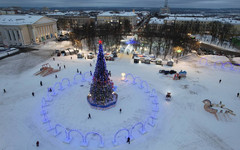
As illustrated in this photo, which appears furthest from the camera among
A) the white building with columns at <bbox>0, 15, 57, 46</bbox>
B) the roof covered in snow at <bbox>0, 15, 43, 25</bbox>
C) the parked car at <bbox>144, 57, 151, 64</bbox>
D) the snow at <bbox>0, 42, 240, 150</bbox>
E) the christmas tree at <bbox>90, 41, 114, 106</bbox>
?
the roof covered in snow at <bbox>0, 15, 43, 25</bbox>

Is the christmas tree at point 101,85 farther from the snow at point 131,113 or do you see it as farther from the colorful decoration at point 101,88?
the snow at point 131,113

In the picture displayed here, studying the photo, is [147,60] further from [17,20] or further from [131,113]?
[17,20]

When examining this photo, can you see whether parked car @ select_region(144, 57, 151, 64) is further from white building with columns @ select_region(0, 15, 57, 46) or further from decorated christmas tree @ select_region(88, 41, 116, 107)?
white building with columns @ select_region(0, 15, 57, 46)

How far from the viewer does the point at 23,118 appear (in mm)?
18531

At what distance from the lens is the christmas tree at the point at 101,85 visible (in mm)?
18453

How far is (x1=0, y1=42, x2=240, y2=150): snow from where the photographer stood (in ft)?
50.8

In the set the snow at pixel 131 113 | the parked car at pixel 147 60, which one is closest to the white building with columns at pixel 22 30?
the snow at pixel 131 113

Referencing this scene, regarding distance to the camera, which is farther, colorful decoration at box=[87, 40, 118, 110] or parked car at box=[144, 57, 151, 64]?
parked car at box=[144, 57, 151, 64]

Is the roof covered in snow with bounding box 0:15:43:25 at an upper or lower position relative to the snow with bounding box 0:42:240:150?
upper

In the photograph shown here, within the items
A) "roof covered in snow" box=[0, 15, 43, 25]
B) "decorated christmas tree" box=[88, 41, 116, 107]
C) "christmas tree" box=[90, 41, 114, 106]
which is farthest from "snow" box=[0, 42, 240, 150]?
"roof covered in snow" box=[0, 15, 43, 25]

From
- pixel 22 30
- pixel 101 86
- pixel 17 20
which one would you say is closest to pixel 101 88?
pixel 101 86

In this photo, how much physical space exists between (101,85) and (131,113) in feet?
18.1

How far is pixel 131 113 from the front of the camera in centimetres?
1956

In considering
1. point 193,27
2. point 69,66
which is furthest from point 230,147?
point 193,27
